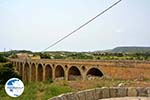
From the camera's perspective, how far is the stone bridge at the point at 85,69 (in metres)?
26.2

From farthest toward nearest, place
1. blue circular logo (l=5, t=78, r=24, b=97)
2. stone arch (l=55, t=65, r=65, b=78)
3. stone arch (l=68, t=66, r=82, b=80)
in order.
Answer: stone arch (l=55, t=65, r=65, b=78), stone arch (l=68, t=66, r=82, b=80), blue circular logo (l=5, t=78, r=24, b=97)

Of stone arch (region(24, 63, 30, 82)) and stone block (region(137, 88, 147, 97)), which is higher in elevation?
stone block (region(137, 88, 147, 97))

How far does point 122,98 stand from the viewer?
3.02 meters

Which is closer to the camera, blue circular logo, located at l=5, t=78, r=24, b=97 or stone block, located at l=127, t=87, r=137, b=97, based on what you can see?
stone block, located at l=127, t=87, r=137, b=97

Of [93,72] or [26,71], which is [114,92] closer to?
[93,72]

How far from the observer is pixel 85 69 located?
32.9m

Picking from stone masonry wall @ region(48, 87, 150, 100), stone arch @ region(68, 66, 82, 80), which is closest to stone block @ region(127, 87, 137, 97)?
stone masonry wall @ region(48, 87, 150, 100)

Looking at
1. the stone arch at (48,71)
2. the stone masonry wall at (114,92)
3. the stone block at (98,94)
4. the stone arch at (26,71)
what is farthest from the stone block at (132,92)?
the stone arch at (26,71)

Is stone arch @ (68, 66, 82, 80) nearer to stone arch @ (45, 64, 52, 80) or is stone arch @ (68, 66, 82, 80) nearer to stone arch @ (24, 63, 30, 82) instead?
stone arch @ (45, 64, 52, 80)

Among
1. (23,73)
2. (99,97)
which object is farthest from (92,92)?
(23,73)

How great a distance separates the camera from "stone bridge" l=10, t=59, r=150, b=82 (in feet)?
86.0

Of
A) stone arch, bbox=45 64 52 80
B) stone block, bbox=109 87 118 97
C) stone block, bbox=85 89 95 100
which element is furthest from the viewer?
stone arch, bbox=45 64 52 80

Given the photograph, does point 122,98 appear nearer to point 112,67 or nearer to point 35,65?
point 112,67

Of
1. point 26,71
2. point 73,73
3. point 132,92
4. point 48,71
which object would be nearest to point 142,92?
point 132,92
